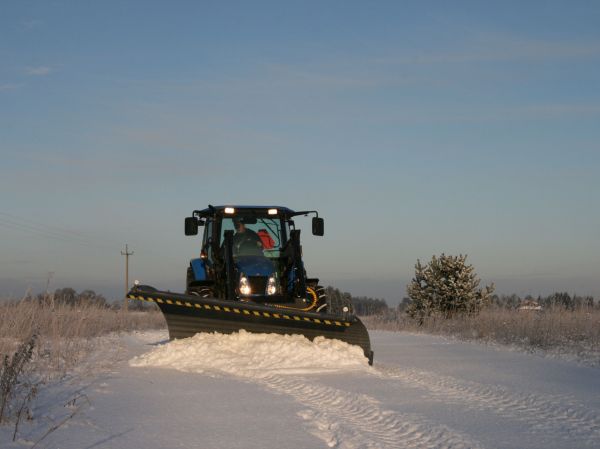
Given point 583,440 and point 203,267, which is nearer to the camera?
point 583,440

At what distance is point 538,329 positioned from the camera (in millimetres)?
16609

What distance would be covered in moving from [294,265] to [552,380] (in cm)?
496

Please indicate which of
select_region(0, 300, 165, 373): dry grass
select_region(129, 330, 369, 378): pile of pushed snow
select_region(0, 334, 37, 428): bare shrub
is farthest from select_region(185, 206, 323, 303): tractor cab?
select_region(0, 334, 37, 428): bare shrub

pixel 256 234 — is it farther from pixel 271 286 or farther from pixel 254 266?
pixel 271 286

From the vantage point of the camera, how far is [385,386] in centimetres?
823

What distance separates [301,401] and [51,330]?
24.3 feet

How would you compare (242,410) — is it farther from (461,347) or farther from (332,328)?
(461,347)

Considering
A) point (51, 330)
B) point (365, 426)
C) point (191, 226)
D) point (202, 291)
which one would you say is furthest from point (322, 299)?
point (365, 426)

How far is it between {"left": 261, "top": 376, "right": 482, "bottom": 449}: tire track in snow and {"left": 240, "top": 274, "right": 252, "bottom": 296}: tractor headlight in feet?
16.0

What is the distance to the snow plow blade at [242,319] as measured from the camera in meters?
10.8

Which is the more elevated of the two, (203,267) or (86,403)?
(203,267)

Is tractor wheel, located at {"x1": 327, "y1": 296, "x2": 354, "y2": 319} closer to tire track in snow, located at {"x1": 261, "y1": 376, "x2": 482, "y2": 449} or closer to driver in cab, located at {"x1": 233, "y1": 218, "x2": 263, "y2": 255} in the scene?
driver in cab, located at {"x1": 233, "y1": 218, "x2": 263, "y2": 255}

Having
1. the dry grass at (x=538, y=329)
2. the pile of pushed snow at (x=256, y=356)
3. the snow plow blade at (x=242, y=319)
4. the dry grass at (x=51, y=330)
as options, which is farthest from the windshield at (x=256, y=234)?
the dry grass at (x=538, y=329)

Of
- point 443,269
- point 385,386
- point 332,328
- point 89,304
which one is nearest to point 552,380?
point 385,386
